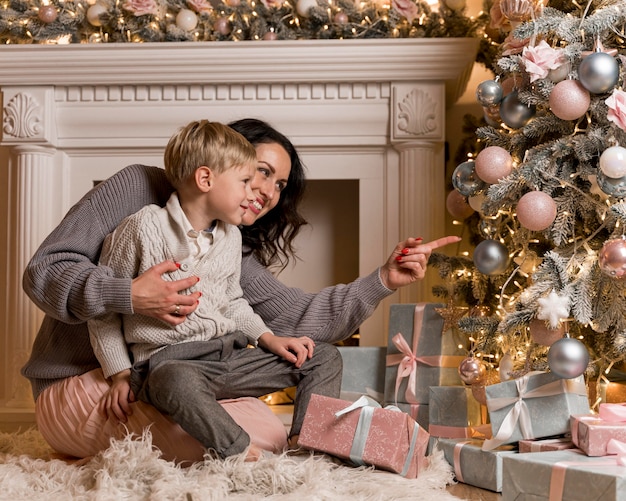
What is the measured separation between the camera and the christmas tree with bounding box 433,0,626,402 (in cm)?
171

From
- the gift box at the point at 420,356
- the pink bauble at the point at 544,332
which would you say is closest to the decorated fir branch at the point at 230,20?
the gift box at the point at 420,356

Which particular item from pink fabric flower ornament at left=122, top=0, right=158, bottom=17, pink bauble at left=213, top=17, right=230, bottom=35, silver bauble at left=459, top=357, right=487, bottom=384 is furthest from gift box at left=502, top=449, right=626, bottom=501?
pink fabric flower ornament at left=122, top=0, right=158, bottom=17

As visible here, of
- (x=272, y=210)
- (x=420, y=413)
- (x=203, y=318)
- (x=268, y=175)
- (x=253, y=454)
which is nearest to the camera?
(x=253, y=454)

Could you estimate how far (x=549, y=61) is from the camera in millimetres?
1792

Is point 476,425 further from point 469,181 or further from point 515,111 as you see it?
point 515,111

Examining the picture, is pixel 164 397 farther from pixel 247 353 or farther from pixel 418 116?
pixel 418 116

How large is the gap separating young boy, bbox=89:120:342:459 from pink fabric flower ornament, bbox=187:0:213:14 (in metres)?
0.97

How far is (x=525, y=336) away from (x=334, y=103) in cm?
114

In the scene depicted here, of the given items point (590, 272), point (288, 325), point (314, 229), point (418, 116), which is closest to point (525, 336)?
point (590, 272)

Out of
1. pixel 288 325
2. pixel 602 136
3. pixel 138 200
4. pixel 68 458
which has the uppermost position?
pixel 602 136

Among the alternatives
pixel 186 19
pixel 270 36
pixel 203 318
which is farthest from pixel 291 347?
pixel 186 19

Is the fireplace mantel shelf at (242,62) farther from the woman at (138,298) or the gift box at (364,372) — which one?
the gift box at (364,372)

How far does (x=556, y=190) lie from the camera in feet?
6.15

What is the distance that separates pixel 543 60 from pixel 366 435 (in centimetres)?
90
